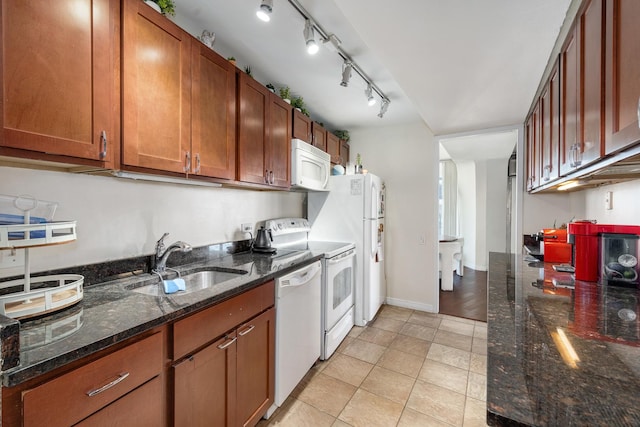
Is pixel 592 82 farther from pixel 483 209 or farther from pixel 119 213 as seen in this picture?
pixel 483 209

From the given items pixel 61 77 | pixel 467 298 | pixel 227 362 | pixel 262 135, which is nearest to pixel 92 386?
pixel 227 362

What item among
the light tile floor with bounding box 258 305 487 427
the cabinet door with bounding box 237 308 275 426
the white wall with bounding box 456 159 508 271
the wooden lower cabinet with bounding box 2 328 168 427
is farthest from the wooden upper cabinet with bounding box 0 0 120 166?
the white wall with bounding box 456 159 508 271

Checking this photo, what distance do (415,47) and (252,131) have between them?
3.95ft

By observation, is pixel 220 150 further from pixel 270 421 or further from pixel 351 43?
pixel 270 421

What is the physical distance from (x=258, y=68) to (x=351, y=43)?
810mm

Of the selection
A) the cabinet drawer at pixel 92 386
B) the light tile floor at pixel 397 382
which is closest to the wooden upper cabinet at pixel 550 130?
the light tile floor at pixel 397 382

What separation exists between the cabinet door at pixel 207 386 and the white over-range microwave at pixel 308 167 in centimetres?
155

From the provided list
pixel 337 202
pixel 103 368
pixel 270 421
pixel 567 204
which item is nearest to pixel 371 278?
pixel 337 202

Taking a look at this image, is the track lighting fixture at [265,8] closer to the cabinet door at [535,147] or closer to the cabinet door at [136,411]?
the cabinet door at [136,411]

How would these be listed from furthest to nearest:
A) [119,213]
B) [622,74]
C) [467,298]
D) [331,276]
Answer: [467,298] < [331,276] < [119,213] < [622,74]

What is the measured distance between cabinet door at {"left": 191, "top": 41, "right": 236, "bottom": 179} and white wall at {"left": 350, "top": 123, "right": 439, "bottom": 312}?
235 cm

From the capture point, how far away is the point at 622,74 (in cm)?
82

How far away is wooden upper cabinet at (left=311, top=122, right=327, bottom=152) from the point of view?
295 cm

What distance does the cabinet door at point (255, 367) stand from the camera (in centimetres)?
143
